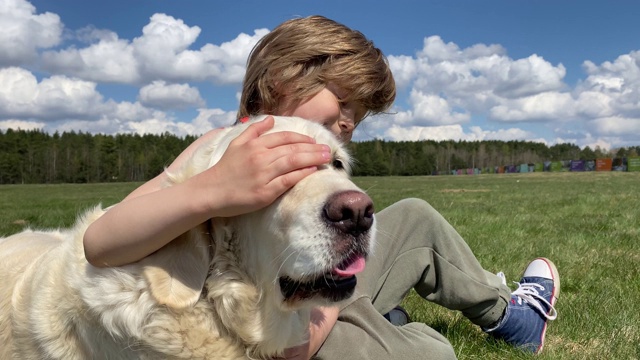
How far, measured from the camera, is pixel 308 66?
12.2ft

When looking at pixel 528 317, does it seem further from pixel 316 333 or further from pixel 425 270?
pixel 316 333

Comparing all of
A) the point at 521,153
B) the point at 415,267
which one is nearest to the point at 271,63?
the point at 415,267

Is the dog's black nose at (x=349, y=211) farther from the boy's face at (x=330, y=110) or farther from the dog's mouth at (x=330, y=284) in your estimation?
the boy's face at (x=330, y=110)

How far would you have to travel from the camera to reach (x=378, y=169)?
101 m

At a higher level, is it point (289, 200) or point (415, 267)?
point (289, 200)

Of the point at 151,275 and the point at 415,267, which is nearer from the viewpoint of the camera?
the point at 151,275

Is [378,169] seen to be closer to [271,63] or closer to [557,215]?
[557,215]

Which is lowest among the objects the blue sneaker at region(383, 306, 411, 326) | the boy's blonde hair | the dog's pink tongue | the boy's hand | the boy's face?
the blue sneaker at region(383, 306, 411, 326)

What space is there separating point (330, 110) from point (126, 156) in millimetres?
104975

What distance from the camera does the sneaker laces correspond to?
3635mm

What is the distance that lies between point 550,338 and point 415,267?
1.23 metres

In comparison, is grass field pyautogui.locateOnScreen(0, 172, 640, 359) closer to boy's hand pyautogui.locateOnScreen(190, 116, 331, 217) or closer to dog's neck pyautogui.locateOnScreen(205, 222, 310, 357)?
dog's neck pyautogui.locateOnScreen(205, 222, 310, 357)

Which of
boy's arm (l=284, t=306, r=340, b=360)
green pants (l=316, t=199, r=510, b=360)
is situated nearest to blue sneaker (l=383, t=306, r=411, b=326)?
green pants (l=316, t=199, r=510, b=360)

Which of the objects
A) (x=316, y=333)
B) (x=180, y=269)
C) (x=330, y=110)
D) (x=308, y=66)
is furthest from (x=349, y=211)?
(x=308, y=66)
